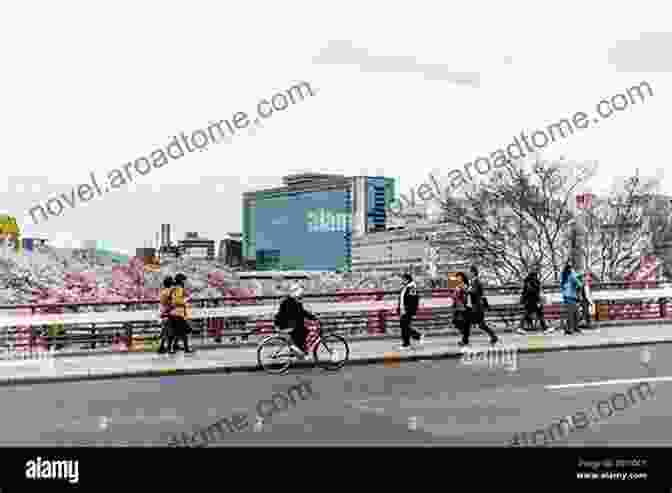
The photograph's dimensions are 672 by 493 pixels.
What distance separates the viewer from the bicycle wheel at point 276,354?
622 inches

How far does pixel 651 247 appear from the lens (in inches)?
1367

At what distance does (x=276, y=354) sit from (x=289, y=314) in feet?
2.62

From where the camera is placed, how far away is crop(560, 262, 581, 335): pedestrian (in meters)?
21.5

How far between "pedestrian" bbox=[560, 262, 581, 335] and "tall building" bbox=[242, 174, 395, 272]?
4794 inches

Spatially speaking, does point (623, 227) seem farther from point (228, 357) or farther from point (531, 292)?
point (228, 357)

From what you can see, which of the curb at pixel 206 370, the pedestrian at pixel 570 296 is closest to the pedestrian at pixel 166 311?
the curb at pixel 206 370

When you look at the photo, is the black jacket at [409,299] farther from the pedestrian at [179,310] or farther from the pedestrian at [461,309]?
the pedestrian at [179,310]

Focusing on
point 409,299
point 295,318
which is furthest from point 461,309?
point 295,318

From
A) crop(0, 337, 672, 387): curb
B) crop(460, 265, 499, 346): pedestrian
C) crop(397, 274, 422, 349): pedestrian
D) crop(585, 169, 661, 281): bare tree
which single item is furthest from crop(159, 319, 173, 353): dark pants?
crop(585, 169, 661, 281): bare tree

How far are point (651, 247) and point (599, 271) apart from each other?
7.20 feet
